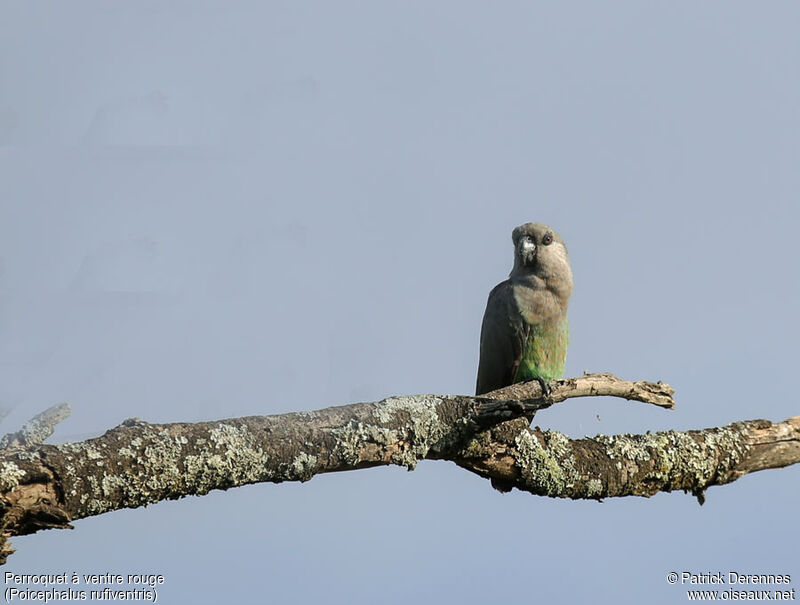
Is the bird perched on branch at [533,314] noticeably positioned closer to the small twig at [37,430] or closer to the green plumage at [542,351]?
the green plumage at [542,351]

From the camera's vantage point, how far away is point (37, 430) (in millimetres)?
4465

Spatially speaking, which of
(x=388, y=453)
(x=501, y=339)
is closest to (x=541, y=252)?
(x=501, y=339)

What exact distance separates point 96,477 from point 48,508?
0.78ft

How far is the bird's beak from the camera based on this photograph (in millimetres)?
7918

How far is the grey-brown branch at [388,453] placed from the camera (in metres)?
3.81

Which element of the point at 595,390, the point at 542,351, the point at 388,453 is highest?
the point at 542,351

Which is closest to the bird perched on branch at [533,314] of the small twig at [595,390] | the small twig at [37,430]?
the small twig at [595,390]

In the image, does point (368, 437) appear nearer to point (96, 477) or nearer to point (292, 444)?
point (292, 444)

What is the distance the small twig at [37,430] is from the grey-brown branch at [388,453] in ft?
0.15

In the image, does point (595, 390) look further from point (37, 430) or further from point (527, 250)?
point (37, 430)

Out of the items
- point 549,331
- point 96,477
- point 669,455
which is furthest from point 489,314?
point 96,477

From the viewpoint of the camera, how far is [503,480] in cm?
536

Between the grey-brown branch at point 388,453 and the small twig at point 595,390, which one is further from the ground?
the small twig at point 595,390

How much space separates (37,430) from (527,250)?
4.83 metres
